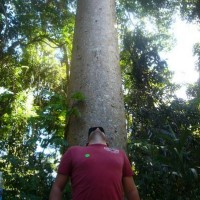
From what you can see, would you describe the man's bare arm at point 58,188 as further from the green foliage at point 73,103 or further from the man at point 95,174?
the green foliage at point 73,103

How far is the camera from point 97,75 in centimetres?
405

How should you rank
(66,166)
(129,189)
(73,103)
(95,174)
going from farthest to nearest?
(73,103), (129,189), (66,166), (95,174)

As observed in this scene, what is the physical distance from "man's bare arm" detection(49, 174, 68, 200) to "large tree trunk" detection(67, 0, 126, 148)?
3.32 ft

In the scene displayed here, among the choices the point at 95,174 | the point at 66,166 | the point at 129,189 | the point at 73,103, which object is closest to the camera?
the point at 95,174

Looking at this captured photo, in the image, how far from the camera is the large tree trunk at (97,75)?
3.69 m

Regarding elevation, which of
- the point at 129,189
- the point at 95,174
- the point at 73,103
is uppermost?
→ the point at 73,103

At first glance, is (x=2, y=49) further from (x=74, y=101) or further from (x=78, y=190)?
(x=78, y=190)

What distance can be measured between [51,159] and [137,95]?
124 inches

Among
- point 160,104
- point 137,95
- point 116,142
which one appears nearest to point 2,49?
point 137,95

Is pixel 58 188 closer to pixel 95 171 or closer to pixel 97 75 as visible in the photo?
pixel 95 171

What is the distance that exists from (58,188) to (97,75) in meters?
1.82

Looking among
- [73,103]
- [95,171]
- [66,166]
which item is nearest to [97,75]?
[73,103]

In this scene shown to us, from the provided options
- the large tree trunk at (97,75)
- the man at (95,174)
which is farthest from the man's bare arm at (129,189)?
the large tree trunk at (97,75)

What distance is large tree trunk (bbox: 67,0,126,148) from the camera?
369 centimetres
